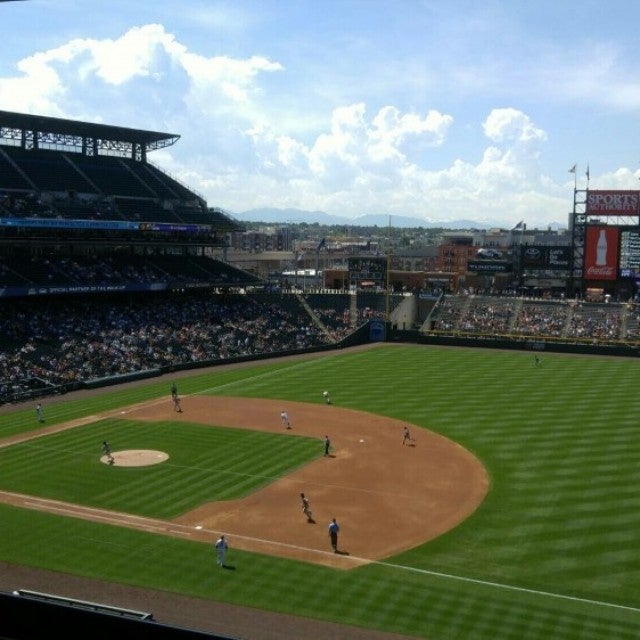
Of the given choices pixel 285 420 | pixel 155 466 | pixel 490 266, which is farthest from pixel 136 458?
pixel 490 266

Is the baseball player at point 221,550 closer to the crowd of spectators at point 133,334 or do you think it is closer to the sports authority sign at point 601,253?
the crowd of spectators at point 133,334

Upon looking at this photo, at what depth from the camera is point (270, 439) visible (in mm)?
37719

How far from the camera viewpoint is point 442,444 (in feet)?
121

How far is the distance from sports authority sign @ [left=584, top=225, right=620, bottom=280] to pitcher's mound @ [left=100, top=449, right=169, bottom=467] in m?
60.9

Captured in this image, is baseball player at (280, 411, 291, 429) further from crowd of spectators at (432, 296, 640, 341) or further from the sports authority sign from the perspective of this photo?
the sports authority sign

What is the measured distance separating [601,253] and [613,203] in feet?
18.5

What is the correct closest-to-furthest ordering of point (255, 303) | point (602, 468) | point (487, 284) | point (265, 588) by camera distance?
point (265, 588)
point (602, 468)
point (255, 303)
point (487, 284)

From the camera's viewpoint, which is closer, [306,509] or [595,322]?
[306,509]

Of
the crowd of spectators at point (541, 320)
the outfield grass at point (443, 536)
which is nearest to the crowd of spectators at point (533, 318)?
the crowd of spectators at point (541, 320)

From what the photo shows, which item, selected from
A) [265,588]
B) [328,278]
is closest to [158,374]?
[265,588]

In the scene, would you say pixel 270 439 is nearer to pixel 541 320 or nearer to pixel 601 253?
pixel 541 320

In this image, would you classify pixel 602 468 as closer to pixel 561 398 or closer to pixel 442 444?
pixel 442 444

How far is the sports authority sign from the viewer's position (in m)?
79.8

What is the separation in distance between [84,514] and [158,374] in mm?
30418
